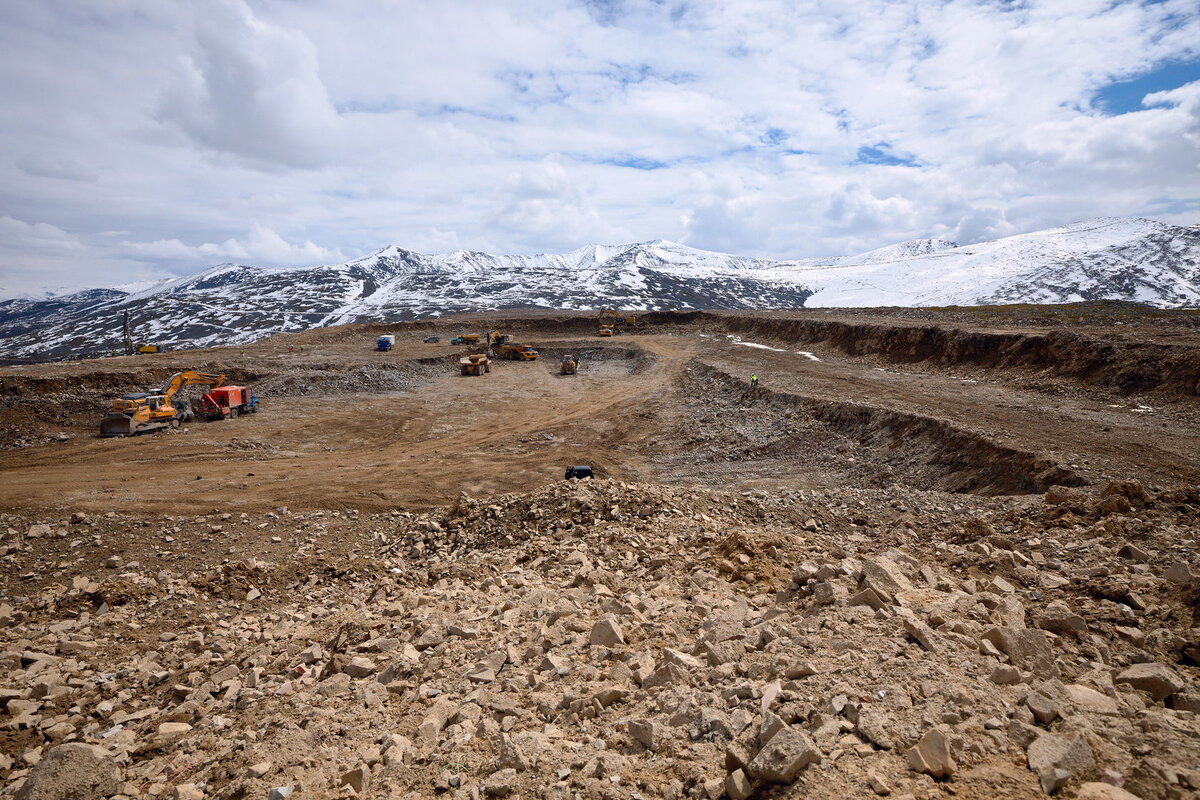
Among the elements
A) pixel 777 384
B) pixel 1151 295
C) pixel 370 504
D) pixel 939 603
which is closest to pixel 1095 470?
pixel 939 603

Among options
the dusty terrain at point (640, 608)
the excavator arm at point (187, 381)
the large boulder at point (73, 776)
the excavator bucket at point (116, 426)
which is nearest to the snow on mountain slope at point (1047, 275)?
the dusty terrain at point (640, 608)

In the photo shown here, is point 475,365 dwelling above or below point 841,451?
above

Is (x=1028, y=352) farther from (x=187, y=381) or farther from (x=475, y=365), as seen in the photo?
(x=187, y=381)

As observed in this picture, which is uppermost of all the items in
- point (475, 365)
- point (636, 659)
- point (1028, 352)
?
point (1028, 352)

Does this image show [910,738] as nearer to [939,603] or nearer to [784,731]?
[784,731]

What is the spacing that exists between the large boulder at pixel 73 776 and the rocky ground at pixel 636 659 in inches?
0.8

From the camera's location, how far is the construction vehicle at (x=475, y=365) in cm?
3956

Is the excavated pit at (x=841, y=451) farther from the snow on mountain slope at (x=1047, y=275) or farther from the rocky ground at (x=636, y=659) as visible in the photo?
the snow on mountain slope at (x=1047, y=275)

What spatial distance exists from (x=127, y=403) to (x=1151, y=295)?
153m

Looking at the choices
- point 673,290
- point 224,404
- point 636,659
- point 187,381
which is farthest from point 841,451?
point 673,290

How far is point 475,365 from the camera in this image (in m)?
39.7

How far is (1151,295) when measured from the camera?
109m

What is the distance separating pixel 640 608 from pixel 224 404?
24.7m

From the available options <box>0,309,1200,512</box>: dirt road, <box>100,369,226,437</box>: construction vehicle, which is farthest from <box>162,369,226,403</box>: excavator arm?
<box>0,309,1200,512</box>: dirt road
